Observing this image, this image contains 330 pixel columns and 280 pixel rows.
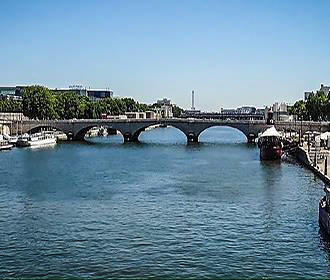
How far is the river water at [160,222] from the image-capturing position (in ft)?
59.4

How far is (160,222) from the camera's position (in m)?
23.4

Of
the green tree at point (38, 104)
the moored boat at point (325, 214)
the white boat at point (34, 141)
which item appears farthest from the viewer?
the green tree at point (38, 104)

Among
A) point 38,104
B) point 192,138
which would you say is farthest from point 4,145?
point 38,104

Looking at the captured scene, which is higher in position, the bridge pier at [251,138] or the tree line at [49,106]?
the tree line at [49,106]

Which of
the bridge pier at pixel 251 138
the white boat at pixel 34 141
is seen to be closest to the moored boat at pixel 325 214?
the white boat at pixel 34 141

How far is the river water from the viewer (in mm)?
18109

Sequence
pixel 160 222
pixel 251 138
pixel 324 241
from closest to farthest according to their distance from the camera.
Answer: pixel 324 241
pixel 160 222
pixel 251 138

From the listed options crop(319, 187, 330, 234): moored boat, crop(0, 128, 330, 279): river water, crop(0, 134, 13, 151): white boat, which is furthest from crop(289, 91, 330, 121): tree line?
crop(319, 187, 330, 234): moored boat

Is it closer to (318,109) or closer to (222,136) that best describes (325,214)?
(318,109)

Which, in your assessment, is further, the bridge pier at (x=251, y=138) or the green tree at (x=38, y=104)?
the green tree at (x=38, y=104)

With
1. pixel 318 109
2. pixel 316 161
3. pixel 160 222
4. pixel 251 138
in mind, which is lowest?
pixel 160 222

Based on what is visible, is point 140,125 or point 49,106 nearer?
point 140,125

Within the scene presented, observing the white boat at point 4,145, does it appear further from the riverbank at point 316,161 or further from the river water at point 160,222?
the riverbank at point 316,161

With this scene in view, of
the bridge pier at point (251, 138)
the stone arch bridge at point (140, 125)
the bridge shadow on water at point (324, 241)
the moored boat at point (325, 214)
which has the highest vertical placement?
the stone arch bridge at point (140, 125)
